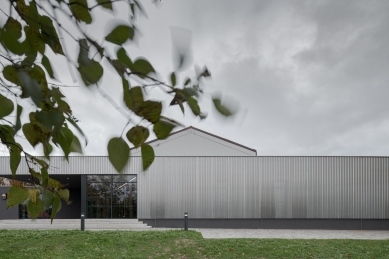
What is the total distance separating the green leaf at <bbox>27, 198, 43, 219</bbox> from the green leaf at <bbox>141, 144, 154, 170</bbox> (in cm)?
64

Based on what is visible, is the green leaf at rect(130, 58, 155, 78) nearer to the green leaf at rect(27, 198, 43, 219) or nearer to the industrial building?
the green leaf at rect(27, 198, 43, 219)

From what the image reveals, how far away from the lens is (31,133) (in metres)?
1.07

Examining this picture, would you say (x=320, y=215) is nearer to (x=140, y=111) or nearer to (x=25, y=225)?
(x=25, y=225)

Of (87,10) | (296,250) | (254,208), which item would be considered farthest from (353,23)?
(87,10)

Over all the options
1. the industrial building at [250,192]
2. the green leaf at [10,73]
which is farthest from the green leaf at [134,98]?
the industrial building at [250,192]

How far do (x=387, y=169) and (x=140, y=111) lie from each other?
23.1 metres

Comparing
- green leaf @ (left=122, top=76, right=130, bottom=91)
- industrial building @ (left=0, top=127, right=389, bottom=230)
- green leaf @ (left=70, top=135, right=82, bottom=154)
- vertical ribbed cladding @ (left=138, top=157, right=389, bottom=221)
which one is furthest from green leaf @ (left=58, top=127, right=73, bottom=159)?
vertical ribbed cladding @ (left=138, top=157, right=389, bottom=221)

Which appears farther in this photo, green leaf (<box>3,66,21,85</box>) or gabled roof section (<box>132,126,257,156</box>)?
gabled roof section (<box>132,126,257,156</box>)

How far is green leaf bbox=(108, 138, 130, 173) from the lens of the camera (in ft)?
2.25

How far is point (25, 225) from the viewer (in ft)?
66.7

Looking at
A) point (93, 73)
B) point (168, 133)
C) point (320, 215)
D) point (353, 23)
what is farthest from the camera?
point (320, 215)

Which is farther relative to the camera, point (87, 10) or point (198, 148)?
point (198, 148)

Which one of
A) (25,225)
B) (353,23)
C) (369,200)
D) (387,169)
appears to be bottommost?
(25,225)

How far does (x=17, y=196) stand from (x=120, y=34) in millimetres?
750
